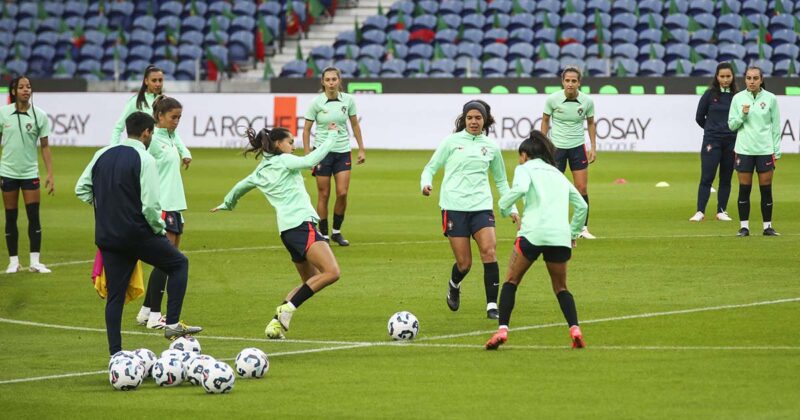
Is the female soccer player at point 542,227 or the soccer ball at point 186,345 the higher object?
the female soccer player at point 542,227

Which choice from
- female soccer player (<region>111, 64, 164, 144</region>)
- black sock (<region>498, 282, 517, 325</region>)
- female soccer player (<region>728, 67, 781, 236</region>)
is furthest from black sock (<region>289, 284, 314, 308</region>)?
female soccer player (<region>728, 67, 781, 236</region>)

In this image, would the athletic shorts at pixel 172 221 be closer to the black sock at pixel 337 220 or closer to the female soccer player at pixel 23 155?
the female soccer player at pixel 23 155

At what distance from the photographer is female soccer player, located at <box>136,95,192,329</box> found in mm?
12352

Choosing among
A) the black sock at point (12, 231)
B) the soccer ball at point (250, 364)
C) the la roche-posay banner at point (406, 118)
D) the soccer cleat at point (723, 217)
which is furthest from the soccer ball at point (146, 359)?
the la roche-posay banner at point (406, 118)

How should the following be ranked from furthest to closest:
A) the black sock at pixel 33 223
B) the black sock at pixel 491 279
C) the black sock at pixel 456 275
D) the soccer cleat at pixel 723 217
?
the soccer cleat at pixel 723 217, the black sock at pixel 33 223, the black sock at pixel 456 275, the black sock at pixel 491 279

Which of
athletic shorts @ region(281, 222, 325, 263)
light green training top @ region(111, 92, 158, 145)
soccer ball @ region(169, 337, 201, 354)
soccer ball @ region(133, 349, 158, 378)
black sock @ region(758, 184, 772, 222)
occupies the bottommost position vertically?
soccer ball @ region(169, 337, 201, 354)

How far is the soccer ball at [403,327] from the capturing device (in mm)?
11195

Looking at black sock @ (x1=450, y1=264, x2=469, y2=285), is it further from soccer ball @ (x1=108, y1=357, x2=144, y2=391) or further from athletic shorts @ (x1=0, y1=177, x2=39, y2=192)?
athletic shorts @ (x1=0, y1=177, x2=39, y2=192)

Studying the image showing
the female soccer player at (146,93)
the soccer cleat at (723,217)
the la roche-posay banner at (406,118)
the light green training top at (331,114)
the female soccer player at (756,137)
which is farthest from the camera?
the la roche-posay banner at (406,118)

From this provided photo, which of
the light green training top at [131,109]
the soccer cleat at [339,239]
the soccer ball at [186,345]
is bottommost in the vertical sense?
the soccer cleat at [339,239]

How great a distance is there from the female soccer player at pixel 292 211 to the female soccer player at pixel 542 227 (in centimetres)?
162

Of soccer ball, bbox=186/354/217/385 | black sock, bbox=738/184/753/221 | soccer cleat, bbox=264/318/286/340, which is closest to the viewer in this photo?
soccer ball, bbox=186/354/217/385

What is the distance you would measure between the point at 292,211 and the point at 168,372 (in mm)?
2462

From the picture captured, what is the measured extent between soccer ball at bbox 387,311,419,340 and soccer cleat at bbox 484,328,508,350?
2.64ft
